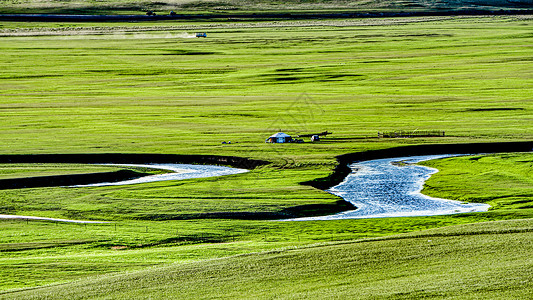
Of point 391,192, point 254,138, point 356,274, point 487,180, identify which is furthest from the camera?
point 254,138

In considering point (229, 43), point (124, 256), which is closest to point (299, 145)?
point (124, 256)

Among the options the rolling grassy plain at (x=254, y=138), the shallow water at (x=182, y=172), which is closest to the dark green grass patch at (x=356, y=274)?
the rolling grassy plain at (x=254, y=138)

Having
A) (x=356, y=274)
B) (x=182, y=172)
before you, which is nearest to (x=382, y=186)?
(x=182, y=172)

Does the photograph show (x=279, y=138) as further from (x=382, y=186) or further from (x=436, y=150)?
(x=382, y=186)

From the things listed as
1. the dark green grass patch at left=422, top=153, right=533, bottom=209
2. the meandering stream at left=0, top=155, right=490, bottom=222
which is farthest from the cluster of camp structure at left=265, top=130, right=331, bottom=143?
the dark green grass patch at left=422, top=153, right=533, bottom=209

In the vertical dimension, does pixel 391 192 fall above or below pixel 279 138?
below

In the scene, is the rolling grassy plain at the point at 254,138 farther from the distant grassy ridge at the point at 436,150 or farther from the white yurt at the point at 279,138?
Answer: the white yurt at the point at 279,138

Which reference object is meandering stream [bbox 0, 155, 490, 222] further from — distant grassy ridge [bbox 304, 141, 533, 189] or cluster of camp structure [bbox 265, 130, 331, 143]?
cluster of camp structure [bbox 265, 130, 331, 143]
